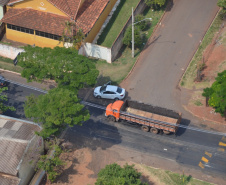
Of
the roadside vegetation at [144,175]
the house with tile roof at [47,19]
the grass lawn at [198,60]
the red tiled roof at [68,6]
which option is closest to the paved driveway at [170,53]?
the grass lawn at [198,60]

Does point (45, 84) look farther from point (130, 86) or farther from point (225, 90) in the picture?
point (225, 90)

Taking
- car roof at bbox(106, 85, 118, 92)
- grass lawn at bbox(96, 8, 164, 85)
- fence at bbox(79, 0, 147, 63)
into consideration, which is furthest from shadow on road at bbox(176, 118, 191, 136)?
fence at bbox(79, 0, 147, 63)

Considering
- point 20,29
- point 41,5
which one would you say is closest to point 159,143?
point 41,5

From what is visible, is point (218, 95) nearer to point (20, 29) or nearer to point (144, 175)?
point (144, 175)

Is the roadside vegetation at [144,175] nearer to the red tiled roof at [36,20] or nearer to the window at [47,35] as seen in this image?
the window at [47,35]

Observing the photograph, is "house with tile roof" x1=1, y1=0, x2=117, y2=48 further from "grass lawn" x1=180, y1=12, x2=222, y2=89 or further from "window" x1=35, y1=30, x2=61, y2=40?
"grass lawn" x1=180, y1=12, x2=222, y2=89

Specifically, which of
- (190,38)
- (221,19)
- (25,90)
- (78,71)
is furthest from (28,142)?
(221,19)
